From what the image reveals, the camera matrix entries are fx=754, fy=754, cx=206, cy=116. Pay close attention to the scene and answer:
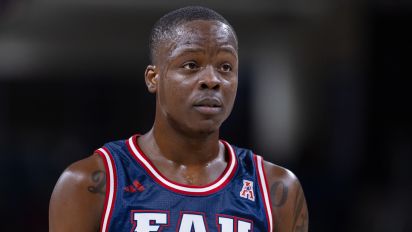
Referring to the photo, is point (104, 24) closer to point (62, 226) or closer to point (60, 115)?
point (60, 115)

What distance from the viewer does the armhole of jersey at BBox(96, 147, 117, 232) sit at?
2.54 m

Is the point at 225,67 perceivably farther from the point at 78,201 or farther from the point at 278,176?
the point at 78,201

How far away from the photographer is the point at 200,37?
2.62m

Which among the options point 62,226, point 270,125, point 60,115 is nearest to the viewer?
point 62,226

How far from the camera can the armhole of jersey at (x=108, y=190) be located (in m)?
2.54

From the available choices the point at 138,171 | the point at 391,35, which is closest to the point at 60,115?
the point at 391,35

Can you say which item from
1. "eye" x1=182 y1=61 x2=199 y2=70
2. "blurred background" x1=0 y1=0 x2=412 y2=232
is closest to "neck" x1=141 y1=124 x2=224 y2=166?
"eye" x1=182 y1=61 x2=199 y2=70

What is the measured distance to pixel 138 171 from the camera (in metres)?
2.68

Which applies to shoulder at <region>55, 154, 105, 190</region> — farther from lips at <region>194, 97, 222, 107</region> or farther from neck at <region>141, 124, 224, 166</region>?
lips at <region>194, 97, 222, 107</region>

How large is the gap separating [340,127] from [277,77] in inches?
34.3

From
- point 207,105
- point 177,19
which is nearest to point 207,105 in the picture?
point 207,105

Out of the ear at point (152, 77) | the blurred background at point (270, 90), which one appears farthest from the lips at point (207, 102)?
the blurred background at point (270, 90)

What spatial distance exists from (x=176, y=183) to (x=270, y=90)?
463cm

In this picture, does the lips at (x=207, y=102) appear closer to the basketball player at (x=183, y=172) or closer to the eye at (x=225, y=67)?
the basketball player at (x=183, y=172)
